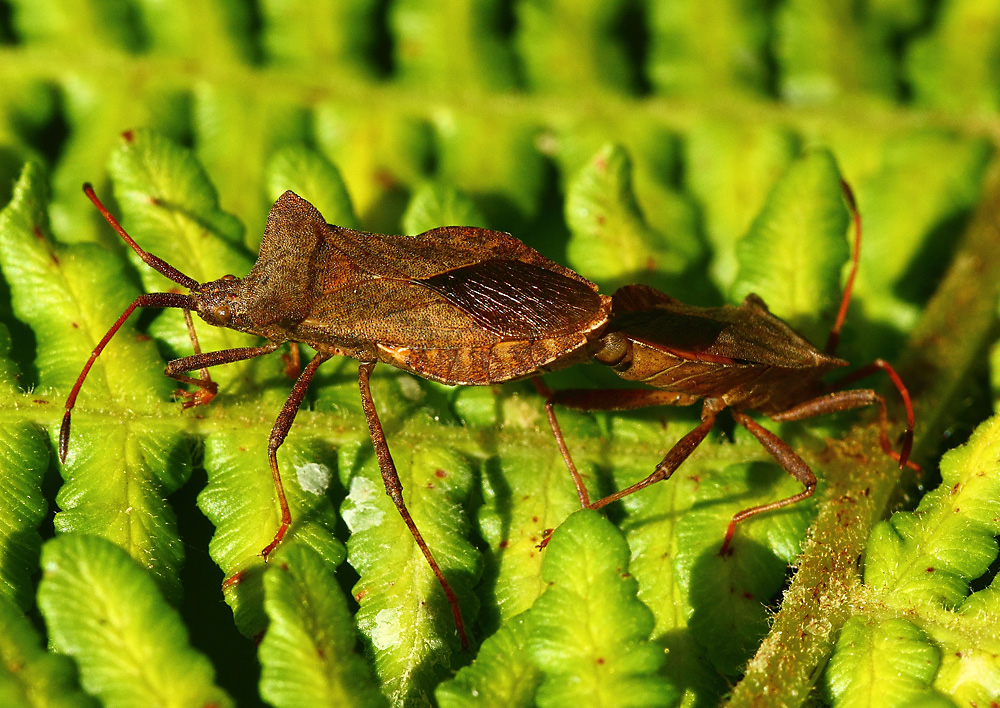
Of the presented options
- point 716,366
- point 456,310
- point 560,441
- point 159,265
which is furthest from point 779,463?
point 159,265

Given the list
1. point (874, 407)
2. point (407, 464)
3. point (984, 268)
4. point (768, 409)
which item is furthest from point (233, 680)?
point (984, 268)

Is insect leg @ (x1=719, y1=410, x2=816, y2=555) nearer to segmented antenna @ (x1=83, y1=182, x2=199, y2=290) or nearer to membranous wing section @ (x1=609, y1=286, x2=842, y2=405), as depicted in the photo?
membranous wing section @ (x1=609, y1=286, x2=842, y2=405)

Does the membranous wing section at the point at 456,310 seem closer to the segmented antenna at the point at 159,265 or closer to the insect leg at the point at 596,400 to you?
the insect leg at the point at 596,400

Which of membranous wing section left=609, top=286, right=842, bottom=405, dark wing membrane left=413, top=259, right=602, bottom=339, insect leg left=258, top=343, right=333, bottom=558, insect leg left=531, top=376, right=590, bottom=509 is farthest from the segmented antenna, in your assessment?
membranous wing section left=609, top=286, right=842, bottom=405

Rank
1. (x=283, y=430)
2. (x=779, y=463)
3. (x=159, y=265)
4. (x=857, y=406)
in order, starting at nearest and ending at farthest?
(x=283, y=430) < (x=159, y=265) < (x=779, y=463) < (x=857, y=406)

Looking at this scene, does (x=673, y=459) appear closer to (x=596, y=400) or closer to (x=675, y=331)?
(x=596, y=400)

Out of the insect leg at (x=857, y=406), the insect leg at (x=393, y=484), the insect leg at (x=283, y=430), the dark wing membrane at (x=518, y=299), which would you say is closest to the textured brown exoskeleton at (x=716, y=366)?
the insect leg at (x=857, y=406)
